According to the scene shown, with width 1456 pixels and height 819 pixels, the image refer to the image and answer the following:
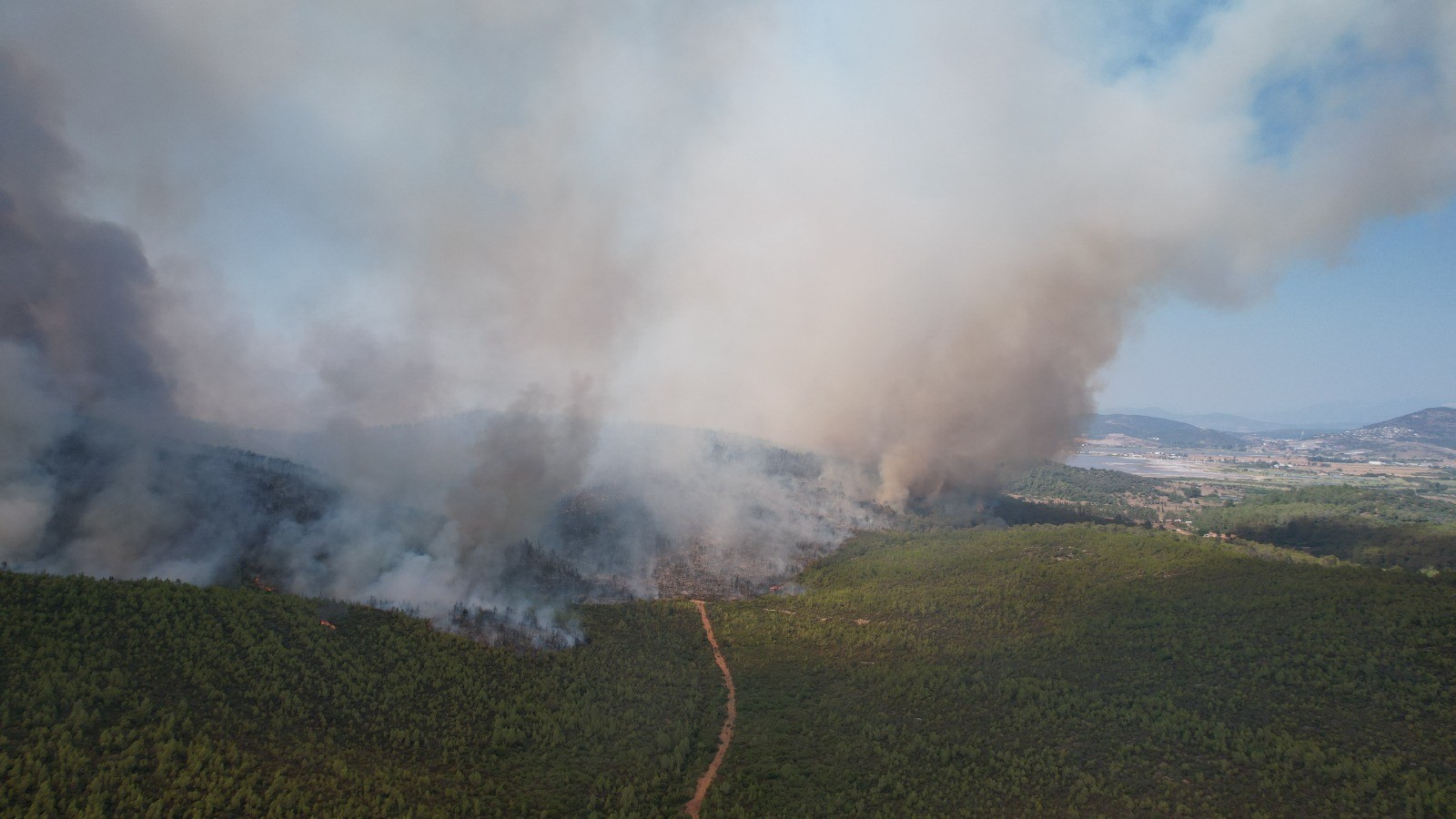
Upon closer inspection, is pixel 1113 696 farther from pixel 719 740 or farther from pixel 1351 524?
pixel 1351 524

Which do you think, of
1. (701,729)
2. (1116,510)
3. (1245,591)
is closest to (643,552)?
(701,729)

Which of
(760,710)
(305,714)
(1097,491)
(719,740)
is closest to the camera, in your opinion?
(305,714)

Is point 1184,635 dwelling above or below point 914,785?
above

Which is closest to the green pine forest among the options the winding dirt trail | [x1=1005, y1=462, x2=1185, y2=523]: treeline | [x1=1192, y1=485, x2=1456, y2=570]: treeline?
the winding dirt trail

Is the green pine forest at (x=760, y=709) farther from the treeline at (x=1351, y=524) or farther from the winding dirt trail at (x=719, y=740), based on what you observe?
the treeline at (x=1351, y=524)

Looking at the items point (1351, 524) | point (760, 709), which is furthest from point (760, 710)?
point (1351, 524)

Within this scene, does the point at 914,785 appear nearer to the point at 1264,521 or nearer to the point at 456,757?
the point at 456,757
